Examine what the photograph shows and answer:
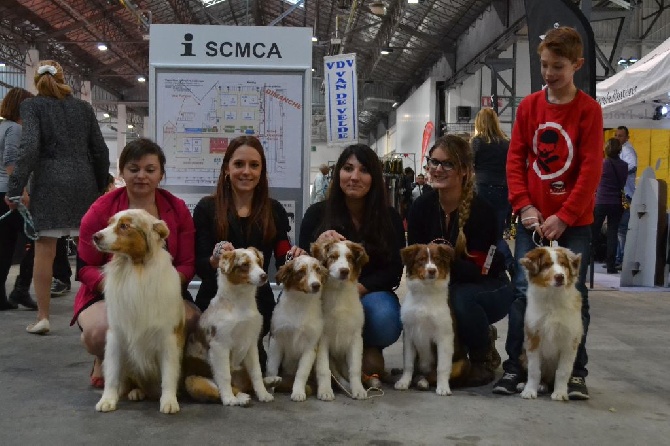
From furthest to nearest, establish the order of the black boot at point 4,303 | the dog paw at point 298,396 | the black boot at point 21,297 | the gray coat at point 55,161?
the black boot at point 21,297
the black boot at point 4,303
the gray coat at point 55,161
the dog paw at point 298,396

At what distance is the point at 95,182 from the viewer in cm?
488

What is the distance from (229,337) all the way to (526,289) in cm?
150

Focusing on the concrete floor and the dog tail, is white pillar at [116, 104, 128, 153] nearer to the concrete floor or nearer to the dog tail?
the concrete floor

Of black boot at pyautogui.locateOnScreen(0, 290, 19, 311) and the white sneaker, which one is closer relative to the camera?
the white sneaker

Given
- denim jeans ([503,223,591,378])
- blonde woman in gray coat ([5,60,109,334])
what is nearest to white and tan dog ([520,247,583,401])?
denim jeans ([503,223,591,378])

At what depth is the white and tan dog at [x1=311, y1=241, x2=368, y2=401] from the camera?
3281mm

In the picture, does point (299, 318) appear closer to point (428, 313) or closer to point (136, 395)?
point (428, 313)

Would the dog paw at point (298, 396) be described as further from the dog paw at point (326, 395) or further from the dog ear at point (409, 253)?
the dog ear at point (409, 253)

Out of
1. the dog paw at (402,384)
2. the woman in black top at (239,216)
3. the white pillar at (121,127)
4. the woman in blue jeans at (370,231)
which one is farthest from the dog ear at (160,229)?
the white pillar at (121,127)

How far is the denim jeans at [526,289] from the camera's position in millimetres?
3428

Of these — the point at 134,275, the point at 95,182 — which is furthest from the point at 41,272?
the point at 134,275

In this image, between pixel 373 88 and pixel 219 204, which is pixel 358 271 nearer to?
pixel 219 204

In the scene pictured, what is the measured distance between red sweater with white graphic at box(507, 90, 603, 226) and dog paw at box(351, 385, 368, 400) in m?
1.20

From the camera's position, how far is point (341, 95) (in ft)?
26.6
